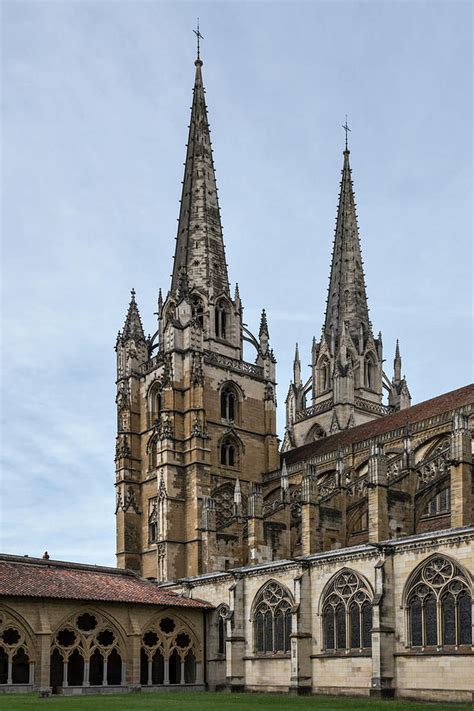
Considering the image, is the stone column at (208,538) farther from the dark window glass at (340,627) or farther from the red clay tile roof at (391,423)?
the dark window glass at (340,627)

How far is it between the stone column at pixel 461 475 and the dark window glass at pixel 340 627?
19.5 ft

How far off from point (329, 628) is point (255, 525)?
13.0 m

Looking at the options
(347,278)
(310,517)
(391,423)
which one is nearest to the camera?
(310,517)

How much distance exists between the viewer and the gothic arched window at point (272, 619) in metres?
36.1

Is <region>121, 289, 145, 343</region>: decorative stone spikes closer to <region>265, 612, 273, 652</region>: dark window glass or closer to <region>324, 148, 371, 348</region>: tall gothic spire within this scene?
<region>324, 148, 371, 348</region>: tall gothic spire

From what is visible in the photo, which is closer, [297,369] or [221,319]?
[221,319]

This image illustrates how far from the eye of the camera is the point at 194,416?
5728cm

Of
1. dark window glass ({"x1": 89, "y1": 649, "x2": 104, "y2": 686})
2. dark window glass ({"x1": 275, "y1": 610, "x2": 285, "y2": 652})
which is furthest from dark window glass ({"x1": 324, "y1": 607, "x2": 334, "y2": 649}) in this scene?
dark window glass ({"x1": 89, "y1": 649, "x2": 104, "y2": 686})

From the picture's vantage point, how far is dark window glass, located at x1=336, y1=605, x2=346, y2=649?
33219 millimetres

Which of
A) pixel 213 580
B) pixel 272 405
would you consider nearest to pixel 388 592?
pixel 213 580

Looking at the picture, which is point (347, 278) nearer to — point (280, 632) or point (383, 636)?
point (280, 632)

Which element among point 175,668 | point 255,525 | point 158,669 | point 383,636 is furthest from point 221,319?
point 383,636

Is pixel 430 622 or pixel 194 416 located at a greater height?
pixel 194 416

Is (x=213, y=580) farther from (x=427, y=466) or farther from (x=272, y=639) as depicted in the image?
(x=427, y=466)
